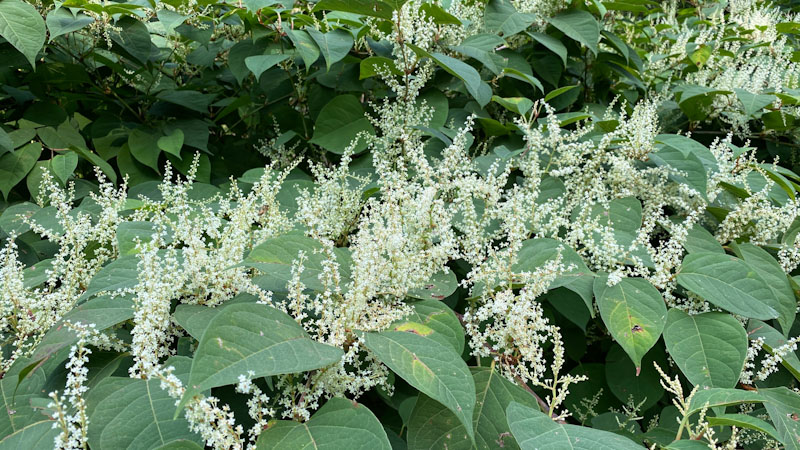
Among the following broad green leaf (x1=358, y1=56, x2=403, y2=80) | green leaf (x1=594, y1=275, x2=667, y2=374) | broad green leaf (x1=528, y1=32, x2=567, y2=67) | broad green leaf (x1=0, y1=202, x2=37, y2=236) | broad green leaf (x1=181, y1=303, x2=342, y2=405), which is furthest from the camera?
broad green leaf (x1=528, y1=32, x2=567, y2=67)

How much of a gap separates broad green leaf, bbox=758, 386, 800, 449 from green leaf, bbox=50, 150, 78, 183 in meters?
2.71

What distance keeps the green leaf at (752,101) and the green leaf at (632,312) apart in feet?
5.71

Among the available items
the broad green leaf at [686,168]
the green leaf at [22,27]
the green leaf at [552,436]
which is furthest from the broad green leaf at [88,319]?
the broad green leaf at [686,168]

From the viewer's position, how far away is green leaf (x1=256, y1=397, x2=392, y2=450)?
3.75 ft

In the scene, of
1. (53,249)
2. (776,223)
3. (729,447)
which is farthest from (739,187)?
(53,249)

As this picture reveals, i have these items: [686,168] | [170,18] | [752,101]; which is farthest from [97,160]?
[752,101]

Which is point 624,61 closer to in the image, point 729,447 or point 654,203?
point 654,203

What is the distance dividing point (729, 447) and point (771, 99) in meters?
2.30

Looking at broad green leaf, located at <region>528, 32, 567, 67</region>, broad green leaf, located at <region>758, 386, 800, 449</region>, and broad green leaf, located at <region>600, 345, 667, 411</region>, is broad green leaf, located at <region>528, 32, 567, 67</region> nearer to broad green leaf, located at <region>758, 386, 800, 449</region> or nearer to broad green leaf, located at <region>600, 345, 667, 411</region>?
broad green leaf, located at <region>600, 345, 667, 411</region>

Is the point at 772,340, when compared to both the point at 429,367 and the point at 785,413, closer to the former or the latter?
the point at 785,413

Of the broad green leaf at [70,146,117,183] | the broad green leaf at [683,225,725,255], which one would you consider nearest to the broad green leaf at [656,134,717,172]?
the broad green leaf at [683,225,725,255]

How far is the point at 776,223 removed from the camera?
2316mm

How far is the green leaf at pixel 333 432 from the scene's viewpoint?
3.75ft

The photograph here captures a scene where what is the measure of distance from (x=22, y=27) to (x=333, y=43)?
1.29 meters
